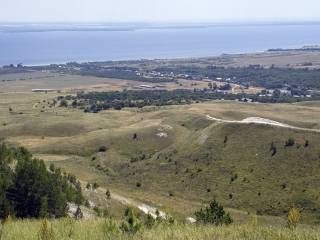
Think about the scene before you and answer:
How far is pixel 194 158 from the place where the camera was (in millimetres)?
56781

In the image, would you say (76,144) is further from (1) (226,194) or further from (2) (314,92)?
(2) (314,92)

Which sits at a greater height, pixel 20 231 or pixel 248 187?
pixel 20 231

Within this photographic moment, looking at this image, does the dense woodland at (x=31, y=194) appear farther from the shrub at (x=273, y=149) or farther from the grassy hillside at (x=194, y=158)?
the shrub at (x=273, y=149)

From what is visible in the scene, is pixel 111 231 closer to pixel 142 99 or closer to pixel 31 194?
pixel 31 194

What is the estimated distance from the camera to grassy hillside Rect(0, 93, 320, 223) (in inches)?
1715

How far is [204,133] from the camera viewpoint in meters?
64.6

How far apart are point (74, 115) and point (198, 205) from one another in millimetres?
59732

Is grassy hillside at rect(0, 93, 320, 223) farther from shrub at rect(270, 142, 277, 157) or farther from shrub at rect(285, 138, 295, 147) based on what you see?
shrub at rect(285, 138, 295, 147)

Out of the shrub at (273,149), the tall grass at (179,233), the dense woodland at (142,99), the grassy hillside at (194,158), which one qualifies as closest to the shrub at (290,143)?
the grassy hillside at (194,158)

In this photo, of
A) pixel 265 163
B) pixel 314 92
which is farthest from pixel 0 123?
pixel 314 92

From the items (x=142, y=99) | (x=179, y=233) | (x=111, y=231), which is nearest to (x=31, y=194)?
(x=111, y=231)

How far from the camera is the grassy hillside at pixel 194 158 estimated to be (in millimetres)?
43562

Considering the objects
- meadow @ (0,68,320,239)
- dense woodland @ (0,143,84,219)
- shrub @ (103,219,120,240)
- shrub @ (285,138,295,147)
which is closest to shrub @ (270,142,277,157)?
meadow @ (0,68,320,239)

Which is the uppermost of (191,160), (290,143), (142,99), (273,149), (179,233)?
(179,233)
